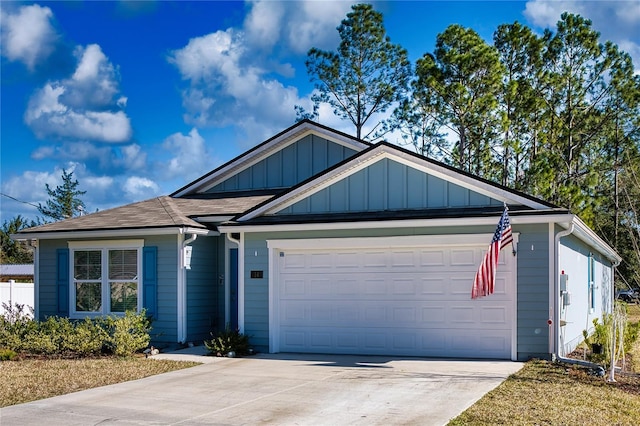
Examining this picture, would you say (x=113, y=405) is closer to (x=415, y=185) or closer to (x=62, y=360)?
(x=62, y=360)

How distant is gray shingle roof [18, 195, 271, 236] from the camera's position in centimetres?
1534

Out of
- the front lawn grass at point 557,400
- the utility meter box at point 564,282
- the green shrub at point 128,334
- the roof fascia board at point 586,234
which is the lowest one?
the front lawn grass at point 557,400

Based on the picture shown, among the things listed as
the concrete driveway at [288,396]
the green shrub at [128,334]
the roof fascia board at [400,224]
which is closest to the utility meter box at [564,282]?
the roof fascia board at [400,224]

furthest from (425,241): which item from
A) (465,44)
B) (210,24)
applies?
(465,44)

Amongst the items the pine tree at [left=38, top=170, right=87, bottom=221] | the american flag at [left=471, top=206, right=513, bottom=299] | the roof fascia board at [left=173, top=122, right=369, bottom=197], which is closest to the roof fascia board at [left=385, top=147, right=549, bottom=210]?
the american flag at [left=471, top=206, right=513, bottom=299]

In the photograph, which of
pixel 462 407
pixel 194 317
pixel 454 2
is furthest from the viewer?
pixel 454 2

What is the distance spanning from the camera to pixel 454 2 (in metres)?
17.3

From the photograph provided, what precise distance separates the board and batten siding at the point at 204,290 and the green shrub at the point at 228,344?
4.68ft

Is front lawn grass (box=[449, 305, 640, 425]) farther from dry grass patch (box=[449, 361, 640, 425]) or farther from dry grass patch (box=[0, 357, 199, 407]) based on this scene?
dry grass patch (box=[0, 357, 199, 407])

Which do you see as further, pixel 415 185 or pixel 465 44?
pixel 465 44

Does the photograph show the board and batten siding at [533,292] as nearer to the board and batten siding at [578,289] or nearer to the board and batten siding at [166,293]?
the board and batten siding at [578,289]

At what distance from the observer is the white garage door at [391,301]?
1272 centimetres

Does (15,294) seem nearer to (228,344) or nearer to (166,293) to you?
(166,293)

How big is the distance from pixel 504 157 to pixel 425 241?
17.3 m
